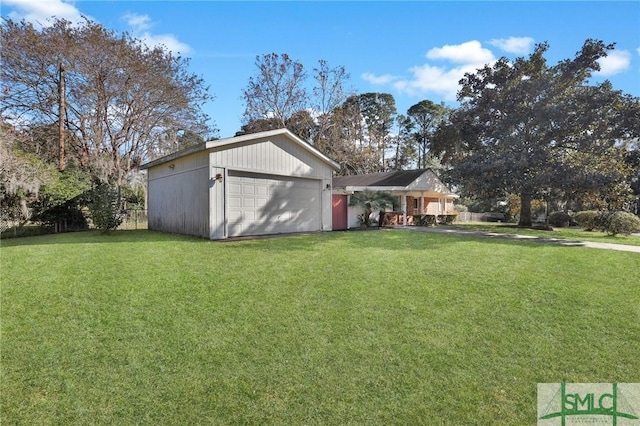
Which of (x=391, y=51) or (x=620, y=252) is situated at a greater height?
(x=391, y=51)

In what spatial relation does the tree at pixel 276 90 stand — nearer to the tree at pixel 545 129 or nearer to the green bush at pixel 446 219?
the tree at pixel 545 129

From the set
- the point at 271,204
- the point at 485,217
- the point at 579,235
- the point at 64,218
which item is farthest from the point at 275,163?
the point at 485,217

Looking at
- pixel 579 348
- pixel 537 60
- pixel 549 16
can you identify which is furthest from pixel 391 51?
pixel 537 60

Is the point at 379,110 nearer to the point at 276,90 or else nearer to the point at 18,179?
the point at 276,90

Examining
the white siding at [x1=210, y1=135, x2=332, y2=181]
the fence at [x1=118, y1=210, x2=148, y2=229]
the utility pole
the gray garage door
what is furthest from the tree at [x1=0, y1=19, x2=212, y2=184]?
the gray garage door

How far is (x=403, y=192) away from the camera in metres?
19.7

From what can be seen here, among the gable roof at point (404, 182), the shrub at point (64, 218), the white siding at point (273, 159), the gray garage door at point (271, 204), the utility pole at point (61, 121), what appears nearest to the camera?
the white siding at point (273, 159)

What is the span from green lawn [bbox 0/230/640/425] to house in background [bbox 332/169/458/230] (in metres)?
10.2

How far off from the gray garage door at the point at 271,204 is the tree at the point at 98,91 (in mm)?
9310

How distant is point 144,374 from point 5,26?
1987 cm

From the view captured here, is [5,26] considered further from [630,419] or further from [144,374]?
[630,419]

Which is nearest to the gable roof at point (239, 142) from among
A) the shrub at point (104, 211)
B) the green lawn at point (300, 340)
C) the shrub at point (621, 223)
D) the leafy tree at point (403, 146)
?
the shrub at point (104, 211)

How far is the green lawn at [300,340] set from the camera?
275 centimetres

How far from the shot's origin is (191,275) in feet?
19.4
